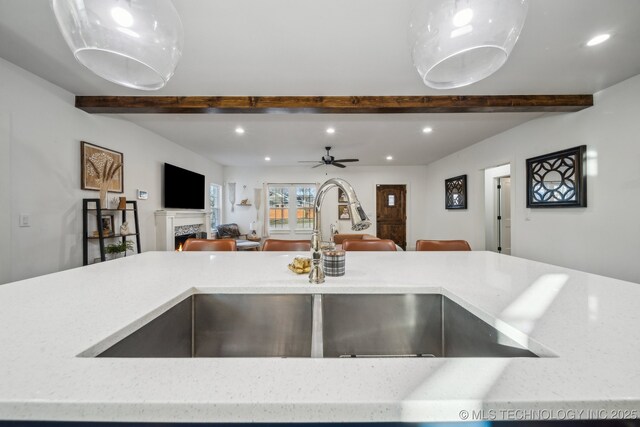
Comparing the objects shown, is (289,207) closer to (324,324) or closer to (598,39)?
(598,39)

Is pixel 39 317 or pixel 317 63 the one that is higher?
pixel 317 63

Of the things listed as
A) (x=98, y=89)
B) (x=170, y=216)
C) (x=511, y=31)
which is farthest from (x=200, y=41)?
(x=170, y=216)

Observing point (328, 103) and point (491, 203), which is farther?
point (491, 203)

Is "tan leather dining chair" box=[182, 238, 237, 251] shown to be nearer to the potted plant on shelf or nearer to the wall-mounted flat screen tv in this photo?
the potted plant on shelf

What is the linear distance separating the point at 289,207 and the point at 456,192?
14.2 ft

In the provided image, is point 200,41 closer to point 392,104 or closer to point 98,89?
point 98,89

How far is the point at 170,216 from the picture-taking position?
161 inches

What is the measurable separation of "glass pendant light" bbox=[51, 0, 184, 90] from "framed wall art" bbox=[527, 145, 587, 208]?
4062 millimetres

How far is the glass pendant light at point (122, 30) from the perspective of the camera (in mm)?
718

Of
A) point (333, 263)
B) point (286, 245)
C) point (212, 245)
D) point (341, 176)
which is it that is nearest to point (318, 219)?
point (333, 263)

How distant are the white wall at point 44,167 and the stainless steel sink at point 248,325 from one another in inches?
102

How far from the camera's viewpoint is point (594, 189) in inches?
108

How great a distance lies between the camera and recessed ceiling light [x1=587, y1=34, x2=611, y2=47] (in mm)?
1850

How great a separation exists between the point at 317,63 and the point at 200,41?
96 centimetres
